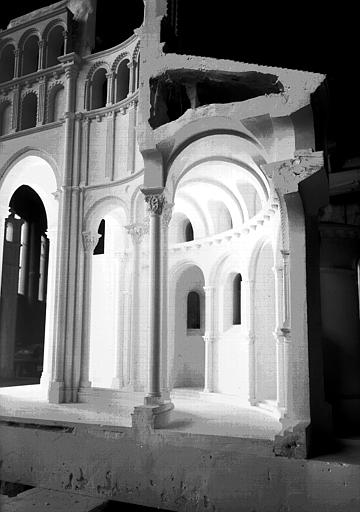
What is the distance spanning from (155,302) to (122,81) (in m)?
→ 8.15

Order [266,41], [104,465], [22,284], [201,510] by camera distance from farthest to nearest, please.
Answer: [22,284]
[266,41]
[104,465]
[201,510]

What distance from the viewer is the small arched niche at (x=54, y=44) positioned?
16094mm

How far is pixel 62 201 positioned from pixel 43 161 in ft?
7.17

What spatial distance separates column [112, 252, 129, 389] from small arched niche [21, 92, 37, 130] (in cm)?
515

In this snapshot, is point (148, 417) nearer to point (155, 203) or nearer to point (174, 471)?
point (174, 471)

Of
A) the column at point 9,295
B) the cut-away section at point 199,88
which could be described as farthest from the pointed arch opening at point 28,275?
the cut-away section at point 199,88

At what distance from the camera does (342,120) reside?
14516 mm

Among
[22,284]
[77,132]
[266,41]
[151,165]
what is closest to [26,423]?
[151,165]

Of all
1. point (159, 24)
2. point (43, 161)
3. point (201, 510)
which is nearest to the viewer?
point (201, 510)

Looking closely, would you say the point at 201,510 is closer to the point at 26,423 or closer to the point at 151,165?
the point at 26,423

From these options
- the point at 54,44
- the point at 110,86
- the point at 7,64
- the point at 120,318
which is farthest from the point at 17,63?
the point at 120,318

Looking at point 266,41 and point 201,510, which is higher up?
point 266,41

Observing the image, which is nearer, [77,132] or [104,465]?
[104,465]

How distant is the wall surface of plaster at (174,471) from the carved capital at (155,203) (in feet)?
14.1
